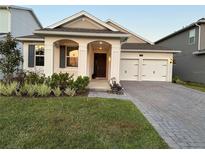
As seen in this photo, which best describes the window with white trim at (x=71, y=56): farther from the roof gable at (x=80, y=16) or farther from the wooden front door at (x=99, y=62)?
the wooden front door at (x=99, y=62)

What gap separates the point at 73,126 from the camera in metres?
6.19

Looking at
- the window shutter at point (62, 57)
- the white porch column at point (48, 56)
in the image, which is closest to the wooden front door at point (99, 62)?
the window shutter at point (62, 57)


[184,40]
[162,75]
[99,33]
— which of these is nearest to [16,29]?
[99,33]

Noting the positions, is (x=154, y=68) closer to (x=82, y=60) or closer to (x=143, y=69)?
(x=143, y=69)

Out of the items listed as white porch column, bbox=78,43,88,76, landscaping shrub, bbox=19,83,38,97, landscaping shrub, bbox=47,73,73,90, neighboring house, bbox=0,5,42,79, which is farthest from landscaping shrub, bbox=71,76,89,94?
neighboring house, bbox=0,5,42,79

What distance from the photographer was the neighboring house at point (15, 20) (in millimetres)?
20562

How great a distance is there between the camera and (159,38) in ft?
113

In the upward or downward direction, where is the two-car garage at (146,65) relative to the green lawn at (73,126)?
upward

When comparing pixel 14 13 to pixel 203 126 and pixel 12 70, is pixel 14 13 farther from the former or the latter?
pixel 203 126

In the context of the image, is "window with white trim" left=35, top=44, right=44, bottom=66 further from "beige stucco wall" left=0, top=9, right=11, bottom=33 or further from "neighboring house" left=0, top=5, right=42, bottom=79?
"beige stucco wall" left=0, top=9, right=11, bottom=33

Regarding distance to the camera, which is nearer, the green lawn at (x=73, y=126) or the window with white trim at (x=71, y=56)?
the green lawn at (x=73, y=126)

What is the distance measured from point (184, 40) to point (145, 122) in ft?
67.7

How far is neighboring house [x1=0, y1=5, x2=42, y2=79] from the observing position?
20.6 m

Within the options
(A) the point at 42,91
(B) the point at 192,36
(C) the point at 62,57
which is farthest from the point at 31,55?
(B) the point at 192,36
